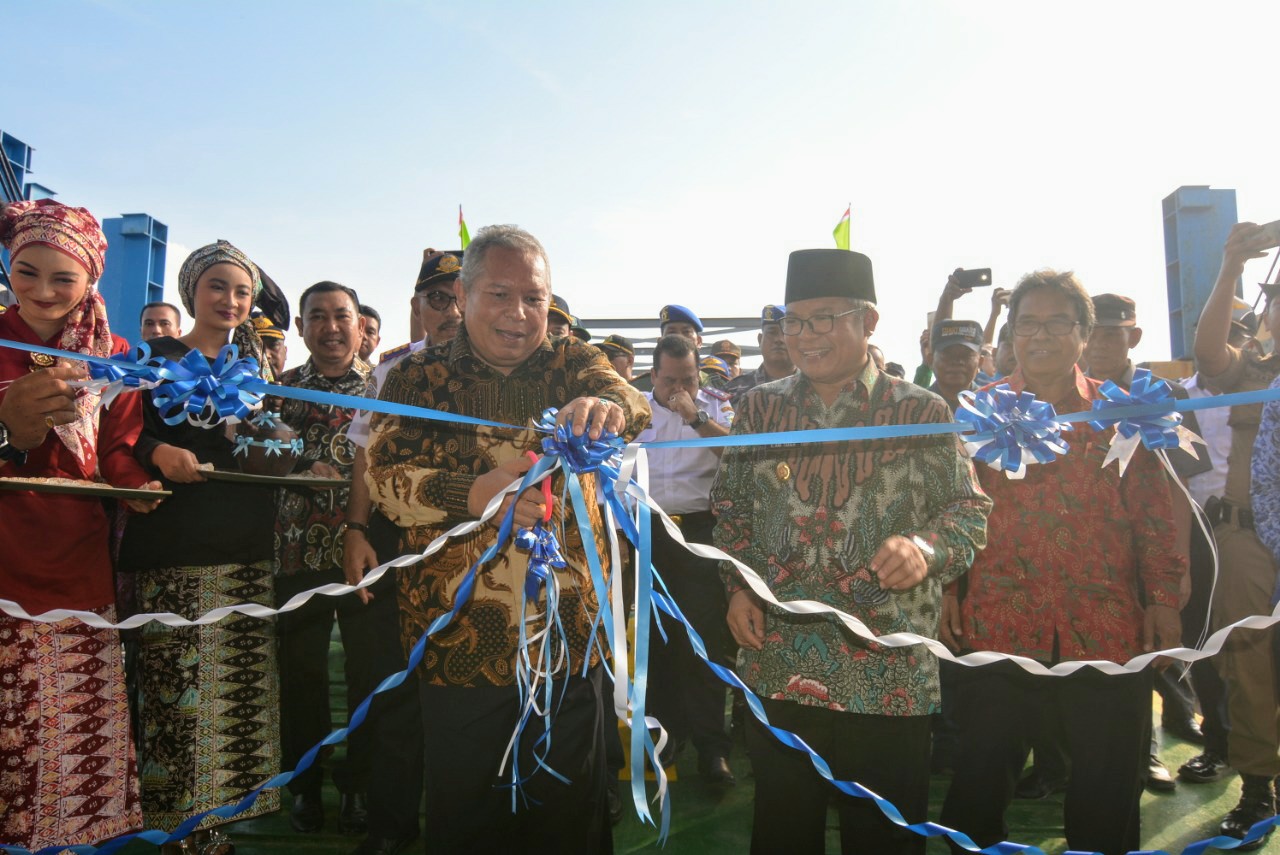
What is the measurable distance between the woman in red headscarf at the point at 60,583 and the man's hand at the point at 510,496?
4.69 feet

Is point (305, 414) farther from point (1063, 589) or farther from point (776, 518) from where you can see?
point (1063, 589)

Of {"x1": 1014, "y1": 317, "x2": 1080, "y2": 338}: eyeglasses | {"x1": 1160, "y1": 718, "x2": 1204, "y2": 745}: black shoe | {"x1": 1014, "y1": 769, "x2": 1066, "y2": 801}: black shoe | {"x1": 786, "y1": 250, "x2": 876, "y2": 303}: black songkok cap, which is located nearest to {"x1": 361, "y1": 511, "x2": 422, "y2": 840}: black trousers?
{"x1": 786, "y1": 250, "x2": 876, "y2": 303}: black songkok cap

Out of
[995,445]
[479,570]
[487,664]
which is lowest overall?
[487,664]

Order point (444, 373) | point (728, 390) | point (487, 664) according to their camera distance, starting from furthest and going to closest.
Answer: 1. point (728, 390)
2. point (444, 373)
3. point (487, 664)

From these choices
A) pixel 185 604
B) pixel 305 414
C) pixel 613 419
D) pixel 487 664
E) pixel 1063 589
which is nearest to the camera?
pixel 613 419

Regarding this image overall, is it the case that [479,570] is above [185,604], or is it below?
above

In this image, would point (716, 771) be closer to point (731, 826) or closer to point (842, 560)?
point (731, 826)

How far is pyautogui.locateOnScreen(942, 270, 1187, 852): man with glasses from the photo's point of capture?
263 cm

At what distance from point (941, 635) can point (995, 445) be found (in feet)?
3.96

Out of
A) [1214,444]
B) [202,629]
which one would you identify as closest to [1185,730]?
[1214,444]

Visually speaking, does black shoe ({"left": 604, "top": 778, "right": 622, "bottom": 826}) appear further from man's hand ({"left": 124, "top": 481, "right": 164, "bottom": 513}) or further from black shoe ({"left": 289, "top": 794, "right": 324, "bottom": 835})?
man's hand ({"left": 124, "top": 481, "right": 164, "bottom": 513})

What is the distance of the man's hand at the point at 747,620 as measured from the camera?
250cm

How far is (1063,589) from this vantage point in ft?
9.04

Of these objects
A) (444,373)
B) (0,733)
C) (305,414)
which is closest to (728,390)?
(305,414)
